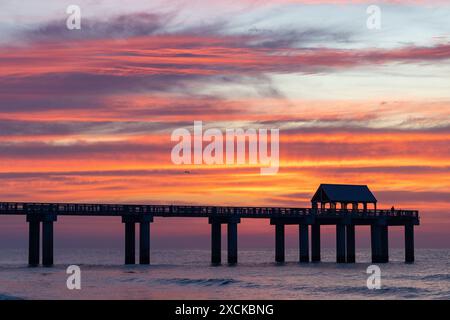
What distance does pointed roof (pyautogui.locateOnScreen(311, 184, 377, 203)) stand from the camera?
102 meters

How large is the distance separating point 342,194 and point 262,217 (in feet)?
36.1

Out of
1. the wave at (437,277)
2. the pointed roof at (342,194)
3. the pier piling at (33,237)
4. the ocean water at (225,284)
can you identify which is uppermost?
the pointed roof at (342,194)

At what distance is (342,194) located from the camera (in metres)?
102

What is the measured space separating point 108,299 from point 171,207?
32.6 metres

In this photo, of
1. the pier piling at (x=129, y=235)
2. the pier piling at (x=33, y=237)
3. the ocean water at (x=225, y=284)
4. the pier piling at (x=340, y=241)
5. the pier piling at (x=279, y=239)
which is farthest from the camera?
the pier piling at (x=279, y=239)

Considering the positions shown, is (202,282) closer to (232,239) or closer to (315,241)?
(232,239)

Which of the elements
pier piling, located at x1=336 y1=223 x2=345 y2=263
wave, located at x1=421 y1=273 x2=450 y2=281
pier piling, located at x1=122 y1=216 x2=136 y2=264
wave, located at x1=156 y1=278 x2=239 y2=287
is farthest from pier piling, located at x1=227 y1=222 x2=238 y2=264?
wave, located at x1=421 y1=273 x2=450 y2=281

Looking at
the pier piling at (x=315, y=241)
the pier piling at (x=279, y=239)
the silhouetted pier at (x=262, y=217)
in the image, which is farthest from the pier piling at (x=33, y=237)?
the pier piling at (x=315, y=241)

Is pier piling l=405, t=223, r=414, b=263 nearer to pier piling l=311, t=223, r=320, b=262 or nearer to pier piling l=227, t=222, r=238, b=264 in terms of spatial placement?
pier piling l=311, t=223, r=320, b=262

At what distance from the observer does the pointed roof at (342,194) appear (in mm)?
101562

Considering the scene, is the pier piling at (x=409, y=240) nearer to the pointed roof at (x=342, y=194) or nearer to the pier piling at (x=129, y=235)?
the pointed roof at (x=342, y=194)

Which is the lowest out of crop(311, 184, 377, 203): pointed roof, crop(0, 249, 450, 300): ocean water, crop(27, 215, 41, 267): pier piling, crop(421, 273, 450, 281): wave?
crop(421, 273, 450, 281): wave

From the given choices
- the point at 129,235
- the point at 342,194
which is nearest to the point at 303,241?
the point at 342,194
